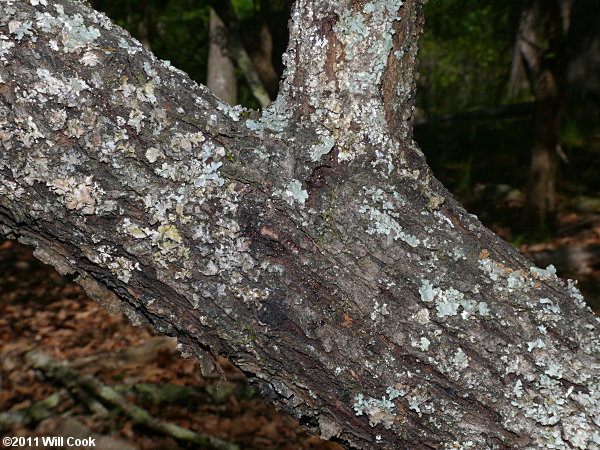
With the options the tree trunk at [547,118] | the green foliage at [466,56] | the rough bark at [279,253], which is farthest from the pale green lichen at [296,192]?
the green foliage at [466,56]

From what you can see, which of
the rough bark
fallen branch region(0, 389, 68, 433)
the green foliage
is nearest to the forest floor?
fallen branch region(0, 389, 68, 433)

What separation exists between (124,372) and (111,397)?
0.34 meters

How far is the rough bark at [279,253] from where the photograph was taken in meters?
0.97

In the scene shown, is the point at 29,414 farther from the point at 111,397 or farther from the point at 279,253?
the point at 279,253

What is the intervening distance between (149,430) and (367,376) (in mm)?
2482

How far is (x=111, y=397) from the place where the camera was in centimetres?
329

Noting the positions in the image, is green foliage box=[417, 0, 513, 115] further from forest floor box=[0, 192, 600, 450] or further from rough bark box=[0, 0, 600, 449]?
rough bark box=[0, 0, 600, 449]

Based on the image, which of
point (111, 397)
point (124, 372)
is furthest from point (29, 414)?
point (124, 372)

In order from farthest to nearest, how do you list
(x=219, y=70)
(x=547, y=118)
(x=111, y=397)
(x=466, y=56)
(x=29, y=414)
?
(x=466, y=56), (x=219, y=70), (x=547, y=118), (x=111, y=397), (x=29, y=414)

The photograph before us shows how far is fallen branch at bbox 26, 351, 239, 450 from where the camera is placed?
307cm

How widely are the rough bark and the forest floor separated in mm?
1616

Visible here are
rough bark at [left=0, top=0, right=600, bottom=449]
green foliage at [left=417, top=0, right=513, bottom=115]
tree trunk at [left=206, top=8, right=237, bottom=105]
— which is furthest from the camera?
green foliage at [left=417, top=0, right=513, bottom=115]

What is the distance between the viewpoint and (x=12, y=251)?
18.1ft

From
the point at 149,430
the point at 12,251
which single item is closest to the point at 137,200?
the point at 149,430
